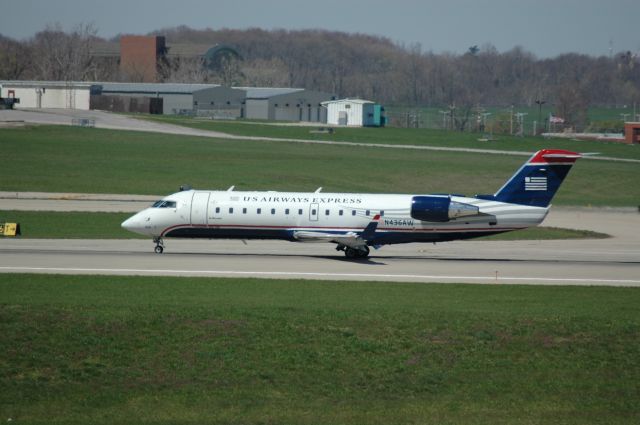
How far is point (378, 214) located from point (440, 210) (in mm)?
2490

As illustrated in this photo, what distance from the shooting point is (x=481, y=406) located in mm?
23562

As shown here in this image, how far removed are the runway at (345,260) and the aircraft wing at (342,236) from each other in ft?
2.87

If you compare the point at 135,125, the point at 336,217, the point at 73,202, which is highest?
the point at 135,125

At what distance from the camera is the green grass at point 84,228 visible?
Result: 1930 inches

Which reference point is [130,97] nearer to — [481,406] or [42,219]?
[42,219]

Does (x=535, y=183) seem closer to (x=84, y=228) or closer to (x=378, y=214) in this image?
(x=378, y=214)

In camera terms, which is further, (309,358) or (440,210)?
(440,210)

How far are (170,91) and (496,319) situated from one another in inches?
4972

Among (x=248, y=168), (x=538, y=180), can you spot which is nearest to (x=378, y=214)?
(x=538, y=180)

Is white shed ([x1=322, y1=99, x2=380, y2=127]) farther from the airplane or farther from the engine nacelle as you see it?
the engine nacelle

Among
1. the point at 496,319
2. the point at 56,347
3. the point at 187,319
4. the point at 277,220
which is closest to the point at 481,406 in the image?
the point at 496,319

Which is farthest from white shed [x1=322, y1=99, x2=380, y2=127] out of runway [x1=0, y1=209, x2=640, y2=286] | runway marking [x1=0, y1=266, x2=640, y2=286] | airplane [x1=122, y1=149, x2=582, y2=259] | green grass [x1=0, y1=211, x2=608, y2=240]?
runway marking [x1=0, y1=266, x2=640, y2=286]

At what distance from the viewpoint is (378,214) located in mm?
42281

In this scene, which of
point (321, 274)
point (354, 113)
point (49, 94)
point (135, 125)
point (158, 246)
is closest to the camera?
point (321, 274)
